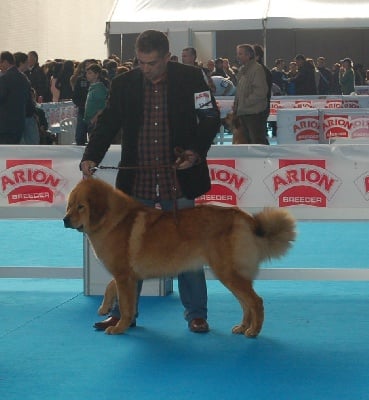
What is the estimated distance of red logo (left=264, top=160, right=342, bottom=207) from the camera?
724 cm

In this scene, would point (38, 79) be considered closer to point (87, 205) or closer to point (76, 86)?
point (76, 86)

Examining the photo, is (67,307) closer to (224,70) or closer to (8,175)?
(8,175)

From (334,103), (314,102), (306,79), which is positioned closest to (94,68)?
(334,103)

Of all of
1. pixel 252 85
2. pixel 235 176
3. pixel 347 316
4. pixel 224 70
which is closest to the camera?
pixel 347 316

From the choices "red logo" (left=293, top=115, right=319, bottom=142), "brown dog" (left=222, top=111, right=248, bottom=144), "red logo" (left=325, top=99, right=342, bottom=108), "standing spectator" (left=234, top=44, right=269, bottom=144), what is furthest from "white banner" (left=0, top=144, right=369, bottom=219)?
"red logo" (left=325, top=99, right=342, bottom=108)

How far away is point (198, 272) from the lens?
6.20 meters

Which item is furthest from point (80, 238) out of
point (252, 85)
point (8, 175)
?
point (252, 85)

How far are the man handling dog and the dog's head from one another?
0.22m

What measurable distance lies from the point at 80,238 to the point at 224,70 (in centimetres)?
1537

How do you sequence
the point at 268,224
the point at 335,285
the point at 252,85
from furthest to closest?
the point at 252,85 < the point at 335,285 < the point at 268,224

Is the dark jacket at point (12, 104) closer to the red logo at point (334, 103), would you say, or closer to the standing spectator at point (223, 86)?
the standing spectator at point (223, 86)

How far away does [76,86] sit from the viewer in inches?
583

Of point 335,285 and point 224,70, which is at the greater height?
point 224,70

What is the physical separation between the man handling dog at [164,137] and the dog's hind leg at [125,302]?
5.9 inches
